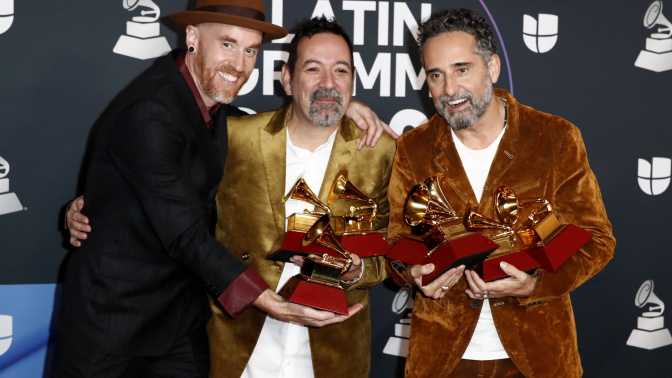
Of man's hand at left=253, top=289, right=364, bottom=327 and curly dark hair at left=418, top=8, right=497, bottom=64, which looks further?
curly dark hair at left=418, top=8, right=497, bottom=64

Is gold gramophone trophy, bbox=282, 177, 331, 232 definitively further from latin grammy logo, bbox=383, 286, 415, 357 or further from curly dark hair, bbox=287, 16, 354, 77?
latin grammy logo, bbox=383, 286, 415, 357

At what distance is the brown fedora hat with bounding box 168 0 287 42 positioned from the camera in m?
2.62

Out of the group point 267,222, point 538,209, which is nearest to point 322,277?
point 267,222

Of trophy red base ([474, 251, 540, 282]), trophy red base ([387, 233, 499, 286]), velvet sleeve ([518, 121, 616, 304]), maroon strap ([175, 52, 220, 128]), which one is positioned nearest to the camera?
trophy red base ([387, 233, 499, 286])

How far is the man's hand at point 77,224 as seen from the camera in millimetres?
2604

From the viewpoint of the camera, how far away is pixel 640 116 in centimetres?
415

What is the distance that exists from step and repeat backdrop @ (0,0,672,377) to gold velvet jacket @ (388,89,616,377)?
138 cm

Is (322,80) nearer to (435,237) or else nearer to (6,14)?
(435,237)

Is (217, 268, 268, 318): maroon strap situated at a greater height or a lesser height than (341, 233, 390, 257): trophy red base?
lesser

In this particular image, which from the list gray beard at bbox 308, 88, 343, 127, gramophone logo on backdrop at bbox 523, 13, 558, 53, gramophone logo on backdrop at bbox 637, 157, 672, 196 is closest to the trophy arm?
gray beard at bbox 308, 88, 343, 127

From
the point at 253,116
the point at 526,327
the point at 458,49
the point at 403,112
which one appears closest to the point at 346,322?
the point at 526,327

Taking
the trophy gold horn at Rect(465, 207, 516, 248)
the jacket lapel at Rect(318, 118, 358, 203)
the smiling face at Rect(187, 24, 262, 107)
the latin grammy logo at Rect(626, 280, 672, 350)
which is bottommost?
the latin grammy logo at Rect(626, 280, 672, 350)

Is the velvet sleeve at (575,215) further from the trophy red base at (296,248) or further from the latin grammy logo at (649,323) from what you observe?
the latin grammy logo at (649,323)

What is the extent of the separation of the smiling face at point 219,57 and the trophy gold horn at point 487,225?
104 centimetres
